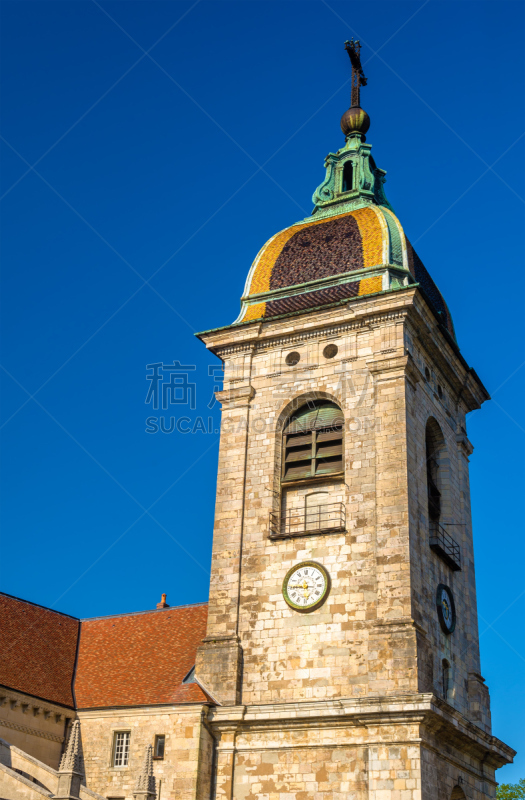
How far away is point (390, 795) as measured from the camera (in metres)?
23.6

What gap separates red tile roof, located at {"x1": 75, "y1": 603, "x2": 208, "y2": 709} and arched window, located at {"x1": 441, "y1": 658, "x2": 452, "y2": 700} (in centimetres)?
712

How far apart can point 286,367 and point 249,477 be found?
3978 millimetres

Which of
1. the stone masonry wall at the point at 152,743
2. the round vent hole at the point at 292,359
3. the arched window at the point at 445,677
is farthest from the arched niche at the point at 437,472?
the stone masonry wall at the point at 152,743

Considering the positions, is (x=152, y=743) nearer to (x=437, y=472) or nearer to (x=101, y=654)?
(x=101, y=654)

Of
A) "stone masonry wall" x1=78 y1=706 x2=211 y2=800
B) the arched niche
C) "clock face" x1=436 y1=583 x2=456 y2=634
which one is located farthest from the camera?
the arched niche

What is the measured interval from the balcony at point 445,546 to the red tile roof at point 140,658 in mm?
7956

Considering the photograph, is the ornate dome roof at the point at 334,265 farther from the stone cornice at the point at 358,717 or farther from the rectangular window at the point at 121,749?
the rectangular window at the point at 121,749

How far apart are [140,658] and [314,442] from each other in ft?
29.3

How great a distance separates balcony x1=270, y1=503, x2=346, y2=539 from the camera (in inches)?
1112

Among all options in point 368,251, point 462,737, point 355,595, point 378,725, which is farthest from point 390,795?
point 368,251

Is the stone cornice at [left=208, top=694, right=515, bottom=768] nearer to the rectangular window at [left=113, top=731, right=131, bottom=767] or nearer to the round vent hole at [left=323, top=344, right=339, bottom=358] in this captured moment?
the rectangular window at [left=113, top=731, right=131, bottom=767]

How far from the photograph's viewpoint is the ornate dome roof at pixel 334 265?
1244 inches

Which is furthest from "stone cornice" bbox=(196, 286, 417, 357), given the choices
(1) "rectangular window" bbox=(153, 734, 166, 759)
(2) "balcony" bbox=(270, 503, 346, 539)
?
(1) "rectangular window" bbox=(153, 734, 166, 759)

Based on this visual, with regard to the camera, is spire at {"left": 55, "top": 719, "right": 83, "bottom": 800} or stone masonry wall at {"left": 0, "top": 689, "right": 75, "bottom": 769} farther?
stone masonry wall at {"left": 0, "top": 689, "right": 75, "bottom": 769}
